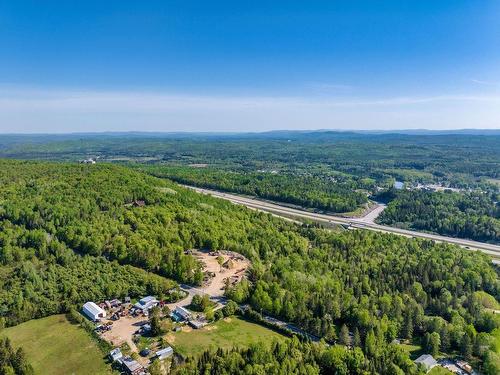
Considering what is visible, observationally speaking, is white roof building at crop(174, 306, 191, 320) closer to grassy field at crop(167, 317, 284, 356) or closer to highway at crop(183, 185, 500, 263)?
grassy field at crop(167, 317, 284, 356)

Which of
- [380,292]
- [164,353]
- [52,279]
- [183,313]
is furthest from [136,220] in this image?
[380,292]

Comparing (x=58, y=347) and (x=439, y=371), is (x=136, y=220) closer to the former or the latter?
(x=58, y=347)

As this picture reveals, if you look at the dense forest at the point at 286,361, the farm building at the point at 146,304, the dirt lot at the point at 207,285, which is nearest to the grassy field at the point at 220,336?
the dirt lot at the point at 207,285

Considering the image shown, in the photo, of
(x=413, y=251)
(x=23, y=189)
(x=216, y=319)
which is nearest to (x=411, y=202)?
(x=413, y=251)

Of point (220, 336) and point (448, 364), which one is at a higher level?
point (220, 336)

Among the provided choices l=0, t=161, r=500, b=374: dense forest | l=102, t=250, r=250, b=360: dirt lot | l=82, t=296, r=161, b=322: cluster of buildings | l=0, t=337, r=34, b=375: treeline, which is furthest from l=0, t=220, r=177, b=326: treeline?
l=0, t=337, r=34, b=375: treeline

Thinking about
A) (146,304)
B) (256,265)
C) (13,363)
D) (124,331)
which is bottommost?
(124,331)
